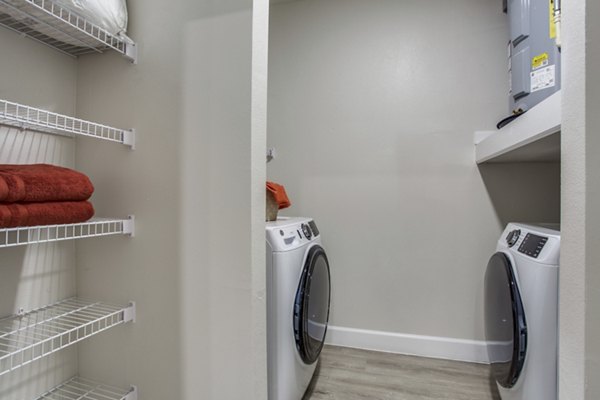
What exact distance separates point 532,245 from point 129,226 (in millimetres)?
1661

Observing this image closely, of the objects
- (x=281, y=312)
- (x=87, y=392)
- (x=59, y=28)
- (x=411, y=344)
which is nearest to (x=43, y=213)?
(x=59, y=28)

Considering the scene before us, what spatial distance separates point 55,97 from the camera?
1.25 metres

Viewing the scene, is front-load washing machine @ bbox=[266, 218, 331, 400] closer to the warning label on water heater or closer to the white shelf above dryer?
the white shelf above dryer

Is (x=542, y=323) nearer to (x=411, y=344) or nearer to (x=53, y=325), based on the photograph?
(x=411, y=344)

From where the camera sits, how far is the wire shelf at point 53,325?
3.33ft

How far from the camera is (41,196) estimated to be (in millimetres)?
929

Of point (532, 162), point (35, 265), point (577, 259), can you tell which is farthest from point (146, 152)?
point (532, 162)

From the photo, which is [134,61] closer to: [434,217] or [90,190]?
[90,190]

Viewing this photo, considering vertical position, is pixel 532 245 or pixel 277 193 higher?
pixel 277 193

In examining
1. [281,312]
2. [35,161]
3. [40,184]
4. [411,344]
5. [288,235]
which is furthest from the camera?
[411,344]

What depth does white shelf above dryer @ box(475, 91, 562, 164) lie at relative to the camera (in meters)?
1.04

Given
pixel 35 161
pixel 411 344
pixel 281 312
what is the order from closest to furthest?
pixel 35 161 → pixel 281 312 → pixel 411 344

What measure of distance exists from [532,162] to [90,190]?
243cm

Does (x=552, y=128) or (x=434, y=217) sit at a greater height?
(x=552, y=128)
